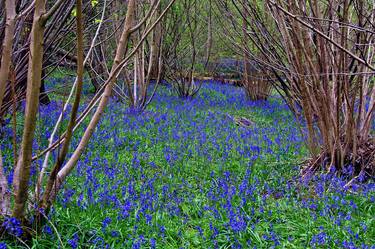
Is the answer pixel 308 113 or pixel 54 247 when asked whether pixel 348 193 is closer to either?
pixel 308 113

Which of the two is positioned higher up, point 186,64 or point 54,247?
point 186,64

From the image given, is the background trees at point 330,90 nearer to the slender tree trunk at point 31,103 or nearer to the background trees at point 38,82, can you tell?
the background trees at point 38,82

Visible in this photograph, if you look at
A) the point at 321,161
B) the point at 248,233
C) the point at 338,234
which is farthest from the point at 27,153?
the point at 321,161

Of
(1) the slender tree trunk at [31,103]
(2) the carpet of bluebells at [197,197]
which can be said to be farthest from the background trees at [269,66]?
(2) the carpet of bluebells at [197,197]

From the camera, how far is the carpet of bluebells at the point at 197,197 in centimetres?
352

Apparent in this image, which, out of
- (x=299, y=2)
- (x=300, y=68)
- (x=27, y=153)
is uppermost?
(x=299, y=2)

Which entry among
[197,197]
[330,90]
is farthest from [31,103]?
[330,90]

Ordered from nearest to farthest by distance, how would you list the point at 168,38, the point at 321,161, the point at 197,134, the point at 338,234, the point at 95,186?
the point at 338,234, the point at 95,186, the point at 321,161, the point at 197,134, the point at 168,38

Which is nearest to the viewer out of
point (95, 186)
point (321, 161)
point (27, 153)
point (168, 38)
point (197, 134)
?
point (27, 153)

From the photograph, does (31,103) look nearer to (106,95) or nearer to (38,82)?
(38,82)

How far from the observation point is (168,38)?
12977 mm

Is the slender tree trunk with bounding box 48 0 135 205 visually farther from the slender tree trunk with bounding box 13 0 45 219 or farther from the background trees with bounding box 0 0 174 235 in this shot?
the slender tree trunk with bounding box 13 0 45 219

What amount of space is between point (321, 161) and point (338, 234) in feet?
6.06

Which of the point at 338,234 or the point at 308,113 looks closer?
the point at 338,234
